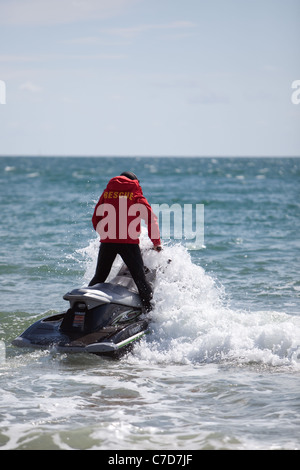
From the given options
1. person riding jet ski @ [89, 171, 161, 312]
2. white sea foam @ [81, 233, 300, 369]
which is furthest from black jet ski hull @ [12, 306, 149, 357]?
person riding jet ski @ [89, 171, 161, 312]

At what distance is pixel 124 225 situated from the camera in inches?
306

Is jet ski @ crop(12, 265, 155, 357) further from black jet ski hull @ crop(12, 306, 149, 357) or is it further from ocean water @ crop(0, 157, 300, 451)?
ocean water @ crop(0, 157, 300, 451)

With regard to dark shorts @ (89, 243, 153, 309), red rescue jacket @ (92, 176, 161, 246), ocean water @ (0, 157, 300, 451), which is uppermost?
red rescue jacket @ (92, 176, 161, 246)

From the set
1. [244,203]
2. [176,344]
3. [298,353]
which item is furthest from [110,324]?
[244,203]

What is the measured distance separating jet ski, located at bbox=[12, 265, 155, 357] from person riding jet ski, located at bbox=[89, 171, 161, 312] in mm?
275

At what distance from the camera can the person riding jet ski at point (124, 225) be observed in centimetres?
772

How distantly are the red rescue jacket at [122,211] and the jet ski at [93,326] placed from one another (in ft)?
2.06

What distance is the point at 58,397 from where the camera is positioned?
245 inches

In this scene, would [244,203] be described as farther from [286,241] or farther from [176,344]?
[176,344]

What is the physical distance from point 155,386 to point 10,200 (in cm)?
2396

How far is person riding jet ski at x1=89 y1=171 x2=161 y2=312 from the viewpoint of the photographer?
7.72m

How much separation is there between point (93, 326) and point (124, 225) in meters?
1.26

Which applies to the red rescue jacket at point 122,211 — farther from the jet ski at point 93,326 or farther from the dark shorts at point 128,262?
the jet ski at point 93,326

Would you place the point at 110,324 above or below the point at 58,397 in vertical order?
above
